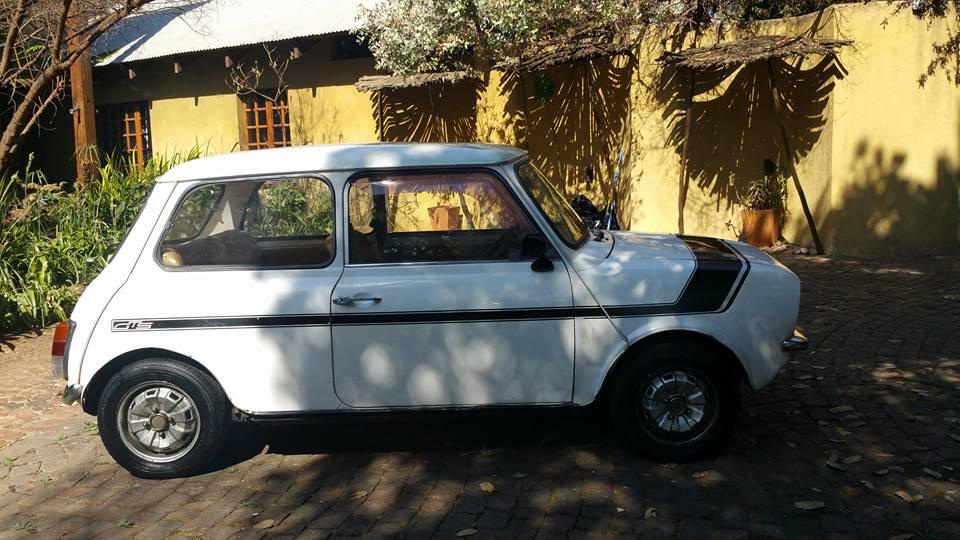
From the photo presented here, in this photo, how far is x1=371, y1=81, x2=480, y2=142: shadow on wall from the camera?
14.0 m

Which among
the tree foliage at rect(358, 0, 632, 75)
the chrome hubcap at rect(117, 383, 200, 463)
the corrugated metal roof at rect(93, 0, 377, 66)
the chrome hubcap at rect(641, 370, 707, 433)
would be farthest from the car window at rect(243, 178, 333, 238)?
the corrugated metal roof at rect(93, 0, 377, 66)

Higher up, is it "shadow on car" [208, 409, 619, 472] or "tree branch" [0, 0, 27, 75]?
"tree branch" [0, 0, 27, 75]

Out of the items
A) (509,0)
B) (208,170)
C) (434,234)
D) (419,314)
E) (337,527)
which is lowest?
(337,527)

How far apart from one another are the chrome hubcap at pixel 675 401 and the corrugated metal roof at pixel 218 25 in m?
10.1

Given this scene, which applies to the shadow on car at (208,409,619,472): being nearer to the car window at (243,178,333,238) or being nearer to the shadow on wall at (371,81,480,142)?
the car window at (243,178,333,238)

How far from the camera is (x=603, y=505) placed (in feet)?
15.5

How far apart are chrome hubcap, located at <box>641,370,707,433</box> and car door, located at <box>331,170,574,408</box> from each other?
45cm

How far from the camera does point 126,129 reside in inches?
688

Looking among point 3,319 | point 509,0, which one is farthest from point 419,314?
point 509,0

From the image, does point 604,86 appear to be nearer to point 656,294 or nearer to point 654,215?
point 654,215

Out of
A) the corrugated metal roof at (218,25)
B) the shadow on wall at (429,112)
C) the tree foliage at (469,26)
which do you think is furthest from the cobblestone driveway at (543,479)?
the corrugated metal roof at (218,25)

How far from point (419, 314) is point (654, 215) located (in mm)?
8175

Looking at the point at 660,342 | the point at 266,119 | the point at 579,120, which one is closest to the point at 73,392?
the point at 660,342

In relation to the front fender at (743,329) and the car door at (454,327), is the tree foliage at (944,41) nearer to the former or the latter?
the front fender at (743,329)
